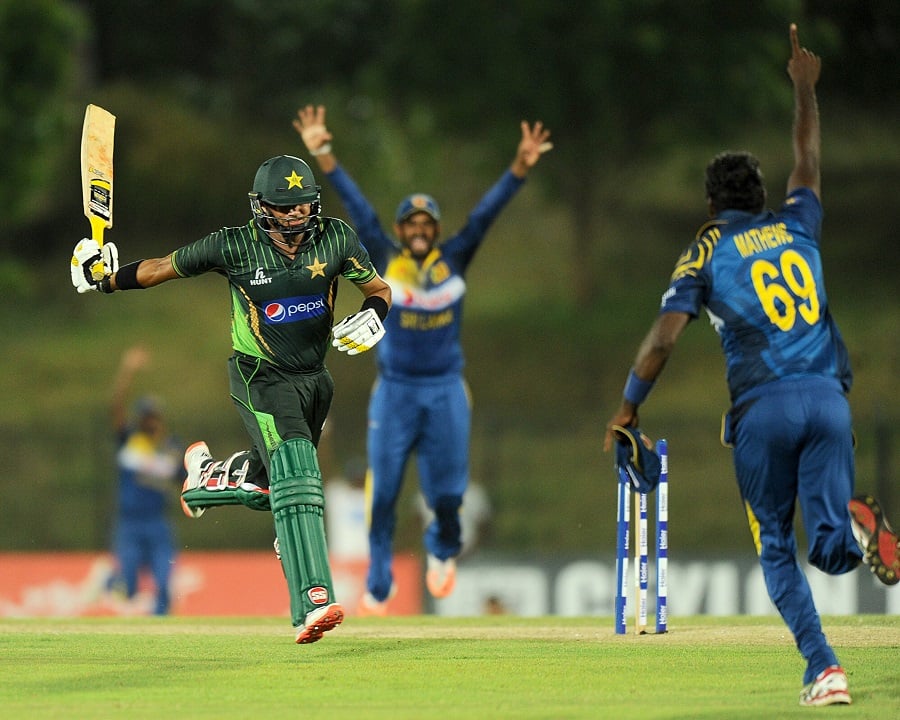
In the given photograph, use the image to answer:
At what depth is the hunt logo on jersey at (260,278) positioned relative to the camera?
7.87m

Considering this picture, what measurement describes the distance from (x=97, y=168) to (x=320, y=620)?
9.21 feet

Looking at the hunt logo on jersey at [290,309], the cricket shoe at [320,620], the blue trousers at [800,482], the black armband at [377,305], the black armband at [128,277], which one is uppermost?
the black armband at [128,277]

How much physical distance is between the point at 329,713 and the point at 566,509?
64.4 ft

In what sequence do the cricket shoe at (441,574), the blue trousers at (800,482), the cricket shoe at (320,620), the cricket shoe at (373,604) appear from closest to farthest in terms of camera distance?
the blue trousers at (800,482) < the cricket shoe at (320,620) < the cricket shoe at (373,604) < the cricket shoe at (441,574)

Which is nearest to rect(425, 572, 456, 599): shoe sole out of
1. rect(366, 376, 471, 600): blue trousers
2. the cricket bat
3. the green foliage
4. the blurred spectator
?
rect(366, 376, 471, 600): blue trousers

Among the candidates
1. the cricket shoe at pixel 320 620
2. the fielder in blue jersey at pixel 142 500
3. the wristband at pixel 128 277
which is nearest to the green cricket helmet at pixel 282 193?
the wristband at pixel 128 277

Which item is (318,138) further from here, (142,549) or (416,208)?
(142,549)

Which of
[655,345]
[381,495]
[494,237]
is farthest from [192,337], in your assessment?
[655,345]

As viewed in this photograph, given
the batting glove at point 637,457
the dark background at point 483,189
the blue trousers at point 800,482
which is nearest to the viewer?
the blue trousers at point 800,482

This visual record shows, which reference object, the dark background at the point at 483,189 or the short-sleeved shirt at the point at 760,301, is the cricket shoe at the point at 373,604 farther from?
the dark background at the point at 483,189

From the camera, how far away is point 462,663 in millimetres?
7766

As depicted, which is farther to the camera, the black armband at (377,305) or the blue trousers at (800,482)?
the black armband at (377,305)

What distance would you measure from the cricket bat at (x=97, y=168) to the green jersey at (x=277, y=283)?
823 millimetres

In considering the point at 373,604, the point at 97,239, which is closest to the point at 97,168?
the point at 97,239
